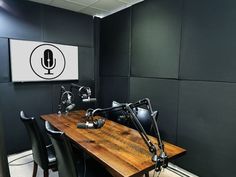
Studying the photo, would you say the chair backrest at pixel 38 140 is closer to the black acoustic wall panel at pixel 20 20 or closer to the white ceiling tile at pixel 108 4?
the black acoustic wall panel at pixel 20 20

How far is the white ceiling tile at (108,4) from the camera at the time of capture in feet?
10.2

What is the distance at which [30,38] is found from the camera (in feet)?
9.98

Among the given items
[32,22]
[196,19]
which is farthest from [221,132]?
[32,22]

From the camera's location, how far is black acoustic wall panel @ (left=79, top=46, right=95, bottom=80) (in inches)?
146

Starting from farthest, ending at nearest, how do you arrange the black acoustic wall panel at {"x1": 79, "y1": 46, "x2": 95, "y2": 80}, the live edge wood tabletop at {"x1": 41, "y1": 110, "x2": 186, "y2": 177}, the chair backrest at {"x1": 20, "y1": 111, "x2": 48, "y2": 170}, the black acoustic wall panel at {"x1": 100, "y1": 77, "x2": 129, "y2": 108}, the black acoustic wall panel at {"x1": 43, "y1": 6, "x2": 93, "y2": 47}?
the black acoustic wall panel at {"x1": 79, "y1": 46, "x2": 95, "y2": 80}, the black acoustic wall panel at {"x1": 100, "y1": 77, "x2": 129, "y2": 108}, the black acoustic wall panel at {"x1": 43, "y1": 6, "x2": 93, "y2": 47}, the chair backrest at {"x1": 20, "y1": 111, "x2": 48, "y2": 170}, the live edge wood tabletop at {"x1": 41, "y1": 110, "x2": 186, "y2": 177}

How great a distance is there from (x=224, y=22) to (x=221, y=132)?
1.28 m

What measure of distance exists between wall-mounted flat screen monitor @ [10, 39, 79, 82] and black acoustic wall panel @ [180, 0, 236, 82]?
216 centimetres

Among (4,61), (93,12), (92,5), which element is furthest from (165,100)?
(4,61)

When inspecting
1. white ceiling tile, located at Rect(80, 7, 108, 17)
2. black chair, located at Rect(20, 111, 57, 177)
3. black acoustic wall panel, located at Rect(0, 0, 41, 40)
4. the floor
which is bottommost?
the floor

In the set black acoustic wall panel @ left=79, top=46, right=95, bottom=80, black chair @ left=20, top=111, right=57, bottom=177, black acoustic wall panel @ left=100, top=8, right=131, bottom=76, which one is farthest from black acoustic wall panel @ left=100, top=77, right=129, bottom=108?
black chair @ left=20, top=111, right=57, bottom=177

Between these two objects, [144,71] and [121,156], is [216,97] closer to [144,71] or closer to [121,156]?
[144,71]

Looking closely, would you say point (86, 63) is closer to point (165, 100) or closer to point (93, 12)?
point (93, 12)

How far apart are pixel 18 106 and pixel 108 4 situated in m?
2.45

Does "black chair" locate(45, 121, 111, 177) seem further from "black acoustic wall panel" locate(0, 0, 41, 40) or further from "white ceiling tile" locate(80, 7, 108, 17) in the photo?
"white ceiling tile" locate(80, 7, 108, 17)
